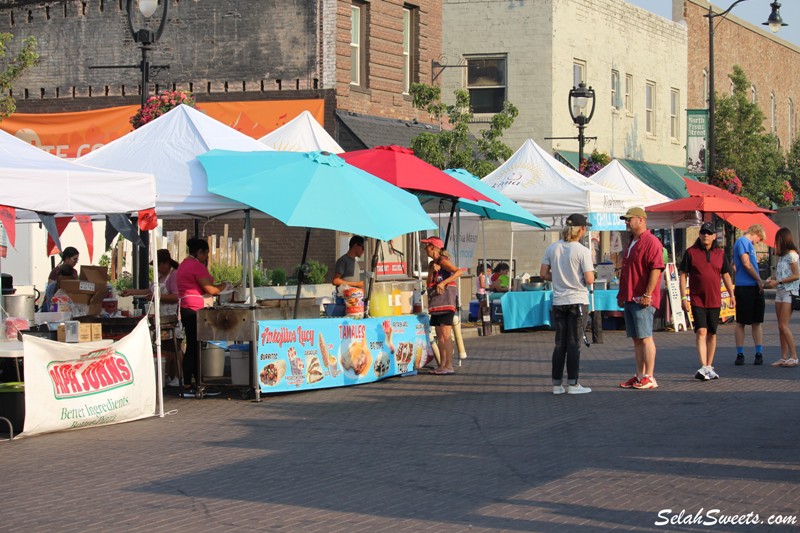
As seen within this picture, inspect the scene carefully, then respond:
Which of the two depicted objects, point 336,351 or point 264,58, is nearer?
point 336,351

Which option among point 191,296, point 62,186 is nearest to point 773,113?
point 191,296

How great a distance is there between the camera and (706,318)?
14.6 metres

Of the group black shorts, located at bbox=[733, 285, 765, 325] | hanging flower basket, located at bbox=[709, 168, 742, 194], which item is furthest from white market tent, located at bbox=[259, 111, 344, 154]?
hanging flower basket, located at bbox=[709, 168, 742, 194]

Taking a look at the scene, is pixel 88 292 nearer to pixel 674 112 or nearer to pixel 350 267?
pixel 350 267

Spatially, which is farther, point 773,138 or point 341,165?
point 773,138

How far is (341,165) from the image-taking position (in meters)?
14.7

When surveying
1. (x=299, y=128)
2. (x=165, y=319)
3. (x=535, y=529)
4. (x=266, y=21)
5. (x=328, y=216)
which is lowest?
(x=535, y=529)

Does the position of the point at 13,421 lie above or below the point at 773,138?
below

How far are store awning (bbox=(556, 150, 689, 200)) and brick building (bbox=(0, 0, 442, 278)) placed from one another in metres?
11.0

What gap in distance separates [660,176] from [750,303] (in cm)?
2567

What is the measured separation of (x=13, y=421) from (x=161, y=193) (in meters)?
3.53

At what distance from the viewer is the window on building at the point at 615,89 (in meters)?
39.6

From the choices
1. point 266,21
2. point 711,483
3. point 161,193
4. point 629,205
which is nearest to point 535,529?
point 711,483

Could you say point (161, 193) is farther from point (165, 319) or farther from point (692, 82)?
point (692, 82)
